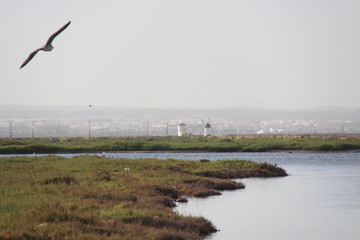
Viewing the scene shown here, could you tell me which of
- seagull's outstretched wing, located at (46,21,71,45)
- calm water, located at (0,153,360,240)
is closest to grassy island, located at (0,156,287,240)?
calm water, located at (0,153,360,240)

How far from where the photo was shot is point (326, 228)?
3067 cm

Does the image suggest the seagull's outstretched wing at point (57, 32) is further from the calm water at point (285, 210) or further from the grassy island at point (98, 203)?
the calm water at point (285, 210)

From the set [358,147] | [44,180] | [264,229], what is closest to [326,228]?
[264,229]

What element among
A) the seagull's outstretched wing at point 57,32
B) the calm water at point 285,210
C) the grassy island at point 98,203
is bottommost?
the calm water at point 285,210

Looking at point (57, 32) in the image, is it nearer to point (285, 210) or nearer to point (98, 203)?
point (98, 203)

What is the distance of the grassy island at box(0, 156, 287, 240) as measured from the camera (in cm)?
2325

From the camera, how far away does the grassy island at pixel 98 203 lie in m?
23.2

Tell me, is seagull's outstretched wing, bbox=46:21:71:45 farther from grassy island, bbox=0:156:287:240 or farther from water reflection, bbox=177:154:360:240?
water reflection, bbox=177:154:360:240

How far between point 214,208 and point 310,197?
29.1 ft

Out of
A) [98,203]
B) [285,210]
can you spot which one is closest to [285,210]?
[285,210]

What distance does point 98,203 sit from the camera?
1193 inches

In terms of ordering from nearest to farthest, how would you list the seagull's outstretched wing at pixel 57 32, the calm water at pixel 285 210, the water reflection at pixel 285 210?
1. the calm water at pixel 285 210
2. the water reflection at pixel 285 210
3. the seagull's outstretched wing at pixel 57 32

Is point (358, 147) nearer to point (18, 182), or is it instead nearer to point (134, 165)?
point (134, 165)

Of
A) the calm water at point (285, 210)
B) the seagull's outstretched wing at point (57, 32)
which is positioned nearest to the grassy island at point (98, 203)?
the calm water at point (285, 210)
